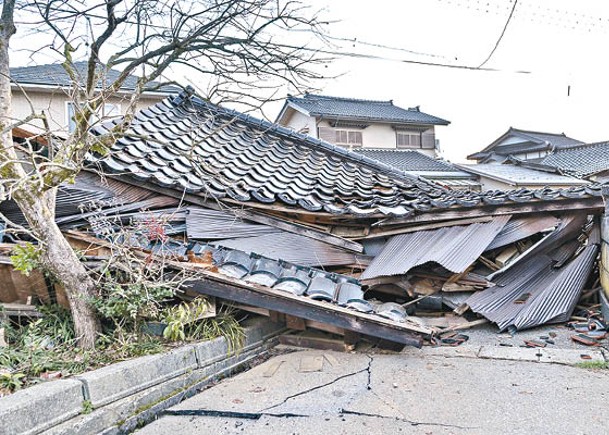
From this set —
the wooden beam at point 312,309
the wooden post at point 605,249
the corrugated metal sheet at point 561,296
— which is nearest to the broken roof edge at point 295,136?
the corrugated metal sheet at point 561,296

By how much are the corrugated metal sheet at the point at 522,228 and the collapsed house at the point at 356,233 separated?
0.6 inches

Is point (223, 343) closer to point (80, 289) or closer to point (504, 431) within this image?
point (80, 289)

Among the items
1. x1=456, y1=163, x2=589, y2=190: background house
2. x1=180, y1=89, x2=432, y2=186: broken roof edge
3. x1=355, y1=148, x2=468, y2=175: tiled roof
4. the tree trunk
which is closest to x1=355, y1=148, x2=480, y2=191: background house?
x1=355, y1=148, x2=468, y2=175: tiled roof

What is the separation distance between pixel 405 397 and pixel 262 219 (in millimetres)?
3263

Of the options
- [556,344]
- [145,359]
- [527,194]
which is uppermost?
[527,194]

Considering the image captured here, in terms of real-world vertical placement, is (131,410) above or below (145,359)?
below

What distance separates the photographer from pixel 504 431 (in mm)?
2732

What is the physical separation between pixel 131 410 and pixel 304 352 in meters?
1.90

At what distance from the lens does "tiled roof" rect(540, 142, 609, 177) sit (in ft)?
72.1

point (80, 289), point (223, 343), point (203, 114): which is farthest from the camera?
point (203, 114)

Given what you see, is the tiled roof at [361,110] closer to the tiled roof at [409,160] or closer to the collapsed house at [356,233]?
the tiled roof at [409,160]

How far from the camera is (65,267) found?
3551 mm

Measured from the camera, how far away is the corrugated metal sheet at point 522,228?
5.43 metres

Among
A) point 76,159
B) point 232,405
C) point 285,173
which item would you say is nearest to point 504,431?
point 232,405
